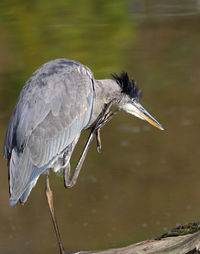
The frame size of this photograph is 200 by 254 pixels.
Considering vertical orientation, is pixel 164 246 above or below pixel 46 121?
below

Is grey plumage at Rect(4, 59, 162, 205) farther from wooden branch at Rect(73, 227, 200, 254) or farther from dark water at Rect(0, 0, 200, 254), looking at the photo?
dark water at Rect(0, 0, 200, 254)

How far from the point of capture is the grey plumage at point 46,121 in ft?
12.9

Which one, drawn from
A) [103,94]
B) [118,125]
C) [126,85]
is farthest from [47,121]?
[118,125]

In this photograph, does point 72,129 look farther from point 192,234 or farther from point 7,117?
point 7,117

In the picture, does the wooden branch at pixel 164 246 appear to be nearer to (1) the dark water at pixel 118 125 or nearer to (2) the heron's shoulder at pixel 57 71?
(2) the heron's shoulder at pixel 57 71

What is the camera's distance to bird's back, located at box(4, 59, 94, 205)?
12.9 feet

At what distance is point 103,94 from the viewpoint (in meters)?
4.41

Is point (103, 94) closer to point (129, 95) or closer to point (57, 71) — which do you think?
point (129, 95)

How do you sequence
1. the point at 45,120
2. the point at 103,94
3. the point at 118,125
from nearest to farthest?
the point at 45,120 → the point at 103,94 → the point at 118,125

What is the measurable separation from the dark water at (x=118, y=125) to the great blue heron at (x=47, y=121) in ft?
5.10

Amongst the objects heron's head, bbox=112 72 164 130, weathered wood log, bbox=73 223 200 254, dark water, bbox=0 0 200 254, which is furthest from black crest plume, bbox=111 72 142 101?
dark water, bbox=0 0 200 254

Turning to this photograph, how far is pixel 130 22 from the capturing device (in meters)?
9.80

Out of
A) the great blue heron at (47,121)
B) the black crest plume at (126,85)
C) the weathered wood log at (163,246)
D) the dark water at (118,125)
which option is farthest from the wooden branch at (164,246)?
the dark water at (118,125)

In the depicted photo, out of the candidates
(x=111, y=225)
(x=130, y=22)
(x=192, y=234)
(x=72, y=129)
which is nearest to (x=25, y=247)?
(x=111, y=225)
